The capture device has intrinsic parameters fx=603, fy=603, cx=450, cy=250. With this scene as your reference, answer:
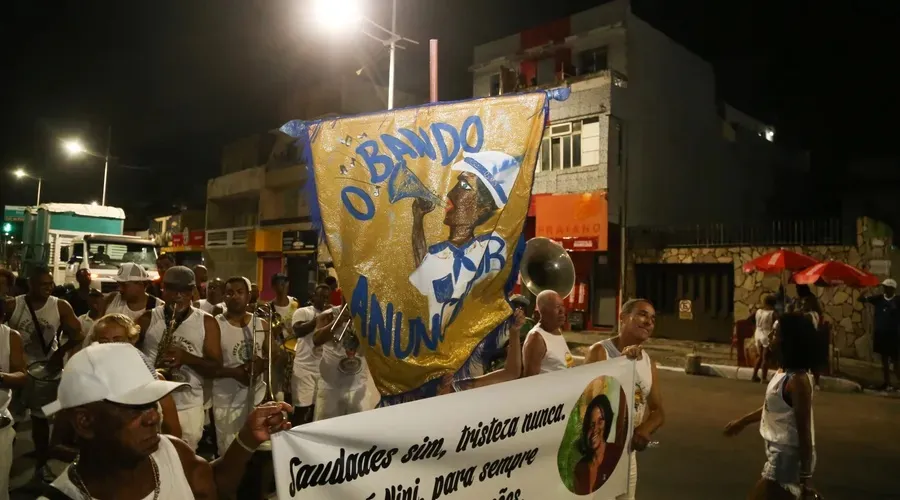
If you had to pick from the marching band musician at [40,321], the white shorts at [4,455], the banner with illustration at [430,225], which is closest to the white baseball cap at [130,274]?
the white shorts at [4,455]

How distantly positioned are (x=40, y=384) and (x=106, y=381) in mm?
4969

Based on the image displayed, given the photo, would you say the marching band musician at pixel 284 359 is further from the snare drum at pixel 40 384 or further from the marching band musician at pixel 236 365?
the snare drum at pixel 40 384

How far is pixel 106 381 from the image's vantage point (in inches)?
76.5

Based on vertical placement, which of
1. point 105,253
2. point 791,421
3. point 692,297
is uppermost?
point 105,253

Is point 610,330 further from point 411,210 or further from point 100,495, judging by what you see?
point 100,495

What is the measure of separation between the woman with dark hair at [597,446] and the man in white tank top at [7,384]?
3.53m

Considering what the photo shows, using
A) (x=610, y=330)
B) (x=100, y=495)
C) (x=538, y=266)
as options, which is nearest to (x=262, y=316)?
(x=538, y=266)

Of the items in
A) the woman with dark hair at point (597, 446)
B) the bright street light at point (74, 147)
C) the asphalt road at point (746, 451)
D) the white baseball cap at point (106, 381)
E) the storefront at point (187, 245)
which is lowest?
the asphalt road at point (746, 451)

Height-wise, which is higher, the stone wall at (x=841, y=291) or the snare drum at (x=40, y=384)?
the stone wall at (x=841, y=291)

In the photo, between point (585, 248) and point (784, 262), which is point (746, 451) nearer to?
point (784, 262)

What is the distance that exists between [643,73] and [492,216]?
811 inches

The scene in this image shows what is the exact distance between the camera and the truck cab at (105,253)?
16.6 meters

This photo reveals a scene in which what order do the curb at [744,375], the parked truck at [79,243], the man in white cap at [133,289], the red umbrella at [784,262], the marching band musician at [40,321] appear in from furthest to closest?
the parked truck at [79,243]
the red umbrella at [784,262]
the curb at [744,375]
the marching band musician at [40,321]
the man in white cap at [133,289]

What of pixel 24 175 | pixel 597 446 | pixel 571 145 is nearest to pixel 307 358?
pixel 597 446
